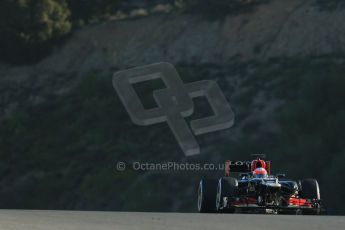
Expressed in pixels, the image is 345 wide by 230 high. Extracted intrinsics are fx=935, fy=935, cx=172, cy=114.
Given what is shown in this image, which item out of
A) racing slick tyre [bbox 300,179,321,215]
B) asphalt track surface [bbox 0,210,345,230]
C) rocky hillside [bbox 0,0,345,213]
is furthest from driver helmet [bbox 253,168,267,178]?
rocky hillside [bbox 0,0,345,213]

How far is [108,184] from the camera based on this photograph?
50156 millimetres

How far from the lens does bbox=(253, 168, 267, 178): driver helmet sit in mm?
25250

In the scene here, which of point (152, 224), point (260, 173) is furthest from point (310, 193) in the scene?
point (152, 224)

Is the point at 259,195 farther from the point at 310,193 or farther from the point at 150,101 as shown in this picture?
the point at 150,101

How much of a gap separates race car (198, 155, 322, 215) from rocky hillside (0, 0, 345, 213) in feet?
57.3

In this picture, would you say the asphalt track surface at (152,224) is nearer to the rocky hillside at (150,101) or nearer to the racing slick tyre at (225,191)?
the racing slick tyre at (225,191)

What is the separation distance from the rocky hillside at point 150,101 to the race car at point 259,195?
17.5m

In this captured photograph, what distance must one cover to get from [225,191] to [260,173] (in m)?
1.52

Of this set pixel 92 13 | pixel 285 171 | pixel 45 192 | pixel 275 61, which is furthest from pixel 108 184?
pixel 92 13

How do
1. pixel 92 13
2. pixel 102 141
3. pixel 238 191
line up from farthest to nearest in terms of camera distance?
pixel 92 13 < pixel 102 141 < pixel 238 191

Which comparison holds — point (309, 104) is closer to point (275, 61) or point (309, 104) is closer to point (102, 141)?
point (275, 61)

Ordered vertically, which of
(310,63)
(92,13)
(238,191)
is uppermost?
(238,191)

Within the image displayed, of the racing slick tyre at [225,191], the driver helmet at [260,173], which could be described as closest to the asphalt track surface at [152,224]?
the racing slick tyre at [225,191]

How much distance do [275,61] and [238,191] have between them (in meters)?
33.6
